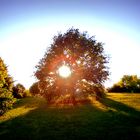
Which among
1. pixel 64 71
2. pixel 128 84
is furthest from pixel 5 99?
pixel 128 84

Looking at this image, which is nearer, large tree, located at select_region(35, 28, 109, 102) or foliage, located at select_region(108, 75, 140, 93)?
large tree, located at select_region(35, 28, 109, 102)

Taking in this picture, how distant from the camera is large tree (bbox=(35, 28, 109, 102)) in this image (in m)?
42.3

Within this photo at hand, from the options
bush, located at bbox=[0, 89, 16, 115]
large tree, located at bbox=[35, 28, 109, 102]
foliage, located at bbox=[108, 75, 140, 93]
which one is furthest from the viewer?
foliage, located at bbox=[108, 75, 140, 93]

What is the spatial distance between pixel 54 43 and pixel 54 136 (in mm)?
28862

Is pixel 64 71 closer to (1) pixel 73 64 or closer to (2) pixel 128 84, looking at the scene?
(1) pixel 73 64

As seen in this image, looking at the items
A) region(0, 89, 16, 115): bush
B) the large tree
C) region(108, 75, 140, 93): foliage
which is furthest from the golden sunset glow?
region(108, 75, 140, 93): foliage

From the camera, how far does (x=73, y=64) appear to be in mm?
43719

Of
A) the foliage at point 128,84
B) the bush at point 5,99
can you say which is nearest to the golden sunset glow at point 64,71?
the bush at point 5,99

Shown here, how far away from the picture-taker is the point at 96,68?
42406 mm

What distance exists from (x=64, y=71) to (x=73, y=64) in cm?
237

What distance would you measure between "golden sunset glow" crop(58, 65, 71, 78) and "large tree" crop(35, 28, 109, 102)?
0.43 metres

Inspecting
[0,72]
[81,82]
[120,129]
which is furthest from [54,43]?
[120,129]

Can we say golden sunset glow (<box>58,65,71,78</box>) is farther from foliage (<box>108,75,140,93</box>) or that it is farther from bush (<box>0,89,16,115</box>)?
foliage (<box>108,75,140,93</box>)

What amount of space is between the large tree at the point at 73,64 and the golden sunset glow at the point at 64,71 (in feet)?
1.41
